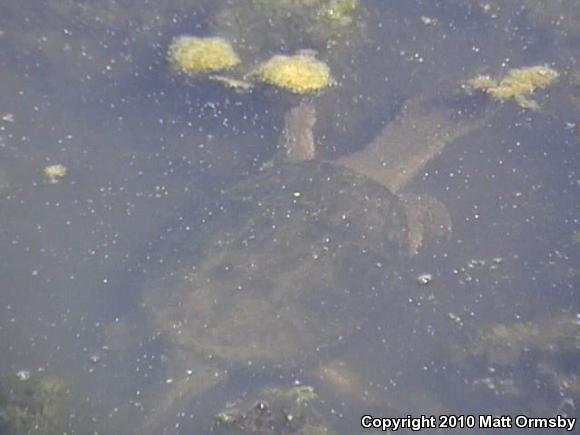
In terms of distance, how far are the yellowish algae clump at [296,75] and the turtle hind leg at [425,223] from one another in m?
0.85

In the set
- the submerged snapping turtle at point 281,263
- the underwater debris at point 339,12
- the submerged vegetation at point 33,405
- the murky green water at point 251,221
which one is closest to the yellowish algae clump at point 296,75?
the murky green water at point 251,221

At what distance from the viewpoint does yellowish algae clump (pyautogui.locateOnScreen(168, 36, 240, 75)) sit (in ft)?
11.7

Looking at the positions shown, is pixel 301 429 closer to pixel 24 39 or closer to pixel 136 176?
pixel 136 176

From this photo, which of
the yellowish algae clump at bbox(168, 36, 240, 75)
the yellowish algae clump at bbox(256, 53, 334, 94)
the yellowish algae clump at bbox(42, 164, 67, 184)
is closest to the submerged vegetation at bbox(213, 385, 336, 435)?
the yellowish algae clump at bbox(42, 164, 67, 184)

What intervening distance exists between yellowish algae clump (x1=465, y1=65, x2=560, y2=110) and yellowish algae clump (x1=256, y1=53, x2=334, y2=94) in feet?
2.76

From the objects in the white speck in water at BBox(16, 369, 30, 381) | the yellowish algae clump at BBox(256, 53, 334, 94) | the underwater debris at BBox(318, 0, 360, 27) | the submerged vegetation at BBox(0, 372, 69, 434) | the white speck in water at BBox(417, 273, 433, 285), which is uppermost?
the underwater debris at BBox(318, 0, 360, 27)

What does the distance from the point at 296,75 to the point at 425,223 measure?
1.09m

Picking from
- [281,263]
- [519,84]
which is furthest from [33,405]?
[519,84]

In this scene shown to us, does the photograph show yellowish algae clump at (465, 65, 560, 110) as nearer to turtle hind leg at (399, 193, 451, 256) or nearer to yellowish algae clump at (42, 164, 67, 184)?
turtle hind leg at (399, 193, 451, 256)

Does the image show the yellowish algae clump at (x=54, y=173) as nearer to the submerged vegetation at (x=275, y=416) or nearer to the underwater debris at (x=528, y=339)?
the submerged vegetation at (x=275, y=416)

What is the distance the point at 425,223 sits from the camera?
10.4 feet

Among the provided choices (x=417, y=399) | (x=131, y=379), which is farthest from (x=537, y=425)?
(x=131, y=379)

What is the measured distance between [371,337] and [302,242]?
54 cm

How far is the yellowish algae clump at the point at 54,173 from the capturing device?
3172 mm
